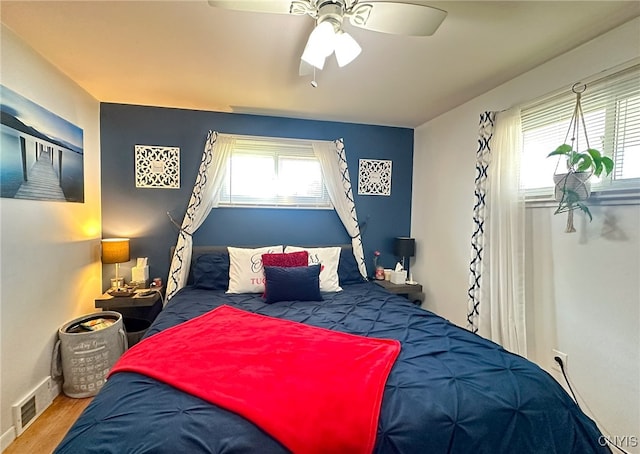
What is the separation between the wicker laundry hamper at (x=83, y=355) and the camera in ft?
6.93

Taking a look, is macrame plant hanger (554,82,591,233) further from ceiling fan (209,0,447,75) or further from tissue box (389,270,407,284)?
tissue box (389,270,407,284)

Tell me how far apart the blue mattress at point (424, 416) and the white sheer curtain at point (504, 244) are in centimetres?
82

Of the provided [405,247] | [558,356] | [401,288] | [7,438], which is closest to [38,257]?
[7,438]

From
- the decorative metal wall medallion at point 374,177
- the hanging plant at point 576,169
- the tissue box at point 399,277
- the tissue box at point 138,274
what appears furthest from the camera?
the decorative metal wall medallion at point 374,177

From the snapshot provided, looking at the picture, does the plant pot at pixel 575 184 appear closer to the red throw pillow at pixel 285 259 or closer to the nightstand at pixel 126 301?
the red throw pillow at pixel 285 259

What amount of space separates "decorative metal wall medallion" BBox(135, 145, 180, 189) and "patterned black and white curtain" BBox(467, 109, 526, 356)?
2.93m

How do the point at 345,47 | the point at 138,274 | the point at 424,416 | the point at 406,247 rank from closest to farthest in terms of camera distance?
the point at 424,416 < the point at 345,47 < the point at 138,274 < the point at 406,247

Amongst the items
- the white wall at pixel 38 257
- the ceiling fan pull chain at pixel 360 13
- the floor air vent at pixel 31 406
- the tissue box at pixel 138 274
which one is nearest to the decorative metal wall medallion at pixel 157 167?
the white wall at pixel 38 257

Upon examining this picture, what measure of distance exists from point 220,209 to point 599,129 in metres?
3.14

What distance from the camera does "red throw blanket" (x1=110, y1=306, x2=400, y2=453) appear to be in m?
0.96

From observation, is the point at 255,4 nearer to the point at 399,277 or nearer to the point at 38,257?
the point at 38,257

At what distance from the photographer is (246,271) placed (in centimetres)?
264

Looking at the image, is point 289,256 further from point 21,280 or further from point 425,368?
point 21,280

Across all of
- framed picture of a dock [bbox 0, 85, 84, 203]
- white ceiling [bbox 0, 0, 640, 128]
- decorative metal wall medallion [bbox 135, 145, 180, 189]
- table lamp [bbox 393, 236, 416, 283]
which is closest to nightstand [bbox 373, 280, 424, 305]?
table lamp [bbox 393, 236, 416, 283]
